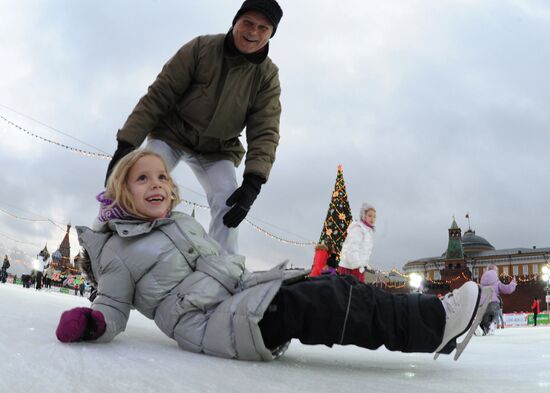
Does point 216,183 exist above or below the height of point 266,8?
below

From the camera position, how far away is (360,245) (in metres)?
5.00

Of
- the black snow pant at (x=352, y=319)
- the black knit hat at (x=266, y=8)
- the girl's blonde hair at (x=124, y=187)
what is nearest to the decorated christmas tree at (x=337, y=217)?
the black knit hat at (x=266, y=8)

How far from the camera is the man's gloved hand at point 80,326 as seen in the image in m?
0.99

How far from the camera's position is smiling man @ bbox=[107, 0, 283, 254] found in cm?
205

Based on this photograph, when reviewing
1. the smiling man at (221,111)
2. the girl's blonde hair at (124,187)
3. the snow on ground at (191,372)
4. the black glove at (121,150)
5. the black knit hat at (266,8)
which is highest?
the black knit hat at (266,8)

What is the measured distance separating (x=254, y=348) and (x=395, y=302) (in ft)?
1.29

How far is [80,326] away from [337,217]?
16156mm

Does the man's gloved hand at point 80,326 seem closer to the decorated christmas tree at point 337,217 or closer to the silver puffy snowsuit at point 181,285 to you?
the silver puffy snowsuit at point 181,285

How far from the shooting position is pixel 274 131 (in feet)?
7.56

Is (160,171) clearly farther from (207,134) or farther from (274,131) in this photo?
(274,131)

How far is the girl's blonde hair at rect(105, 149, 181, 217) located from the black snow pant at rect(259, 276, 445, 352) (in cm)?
63

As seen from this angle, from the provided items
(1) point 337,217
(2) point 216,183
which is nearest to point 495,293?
(2) point 216,183

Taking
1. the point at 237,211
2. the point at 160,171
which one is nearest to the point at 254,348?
the point at 160,171

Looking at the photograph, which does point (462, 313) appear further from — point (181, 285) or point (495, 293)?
point (495, 293)
